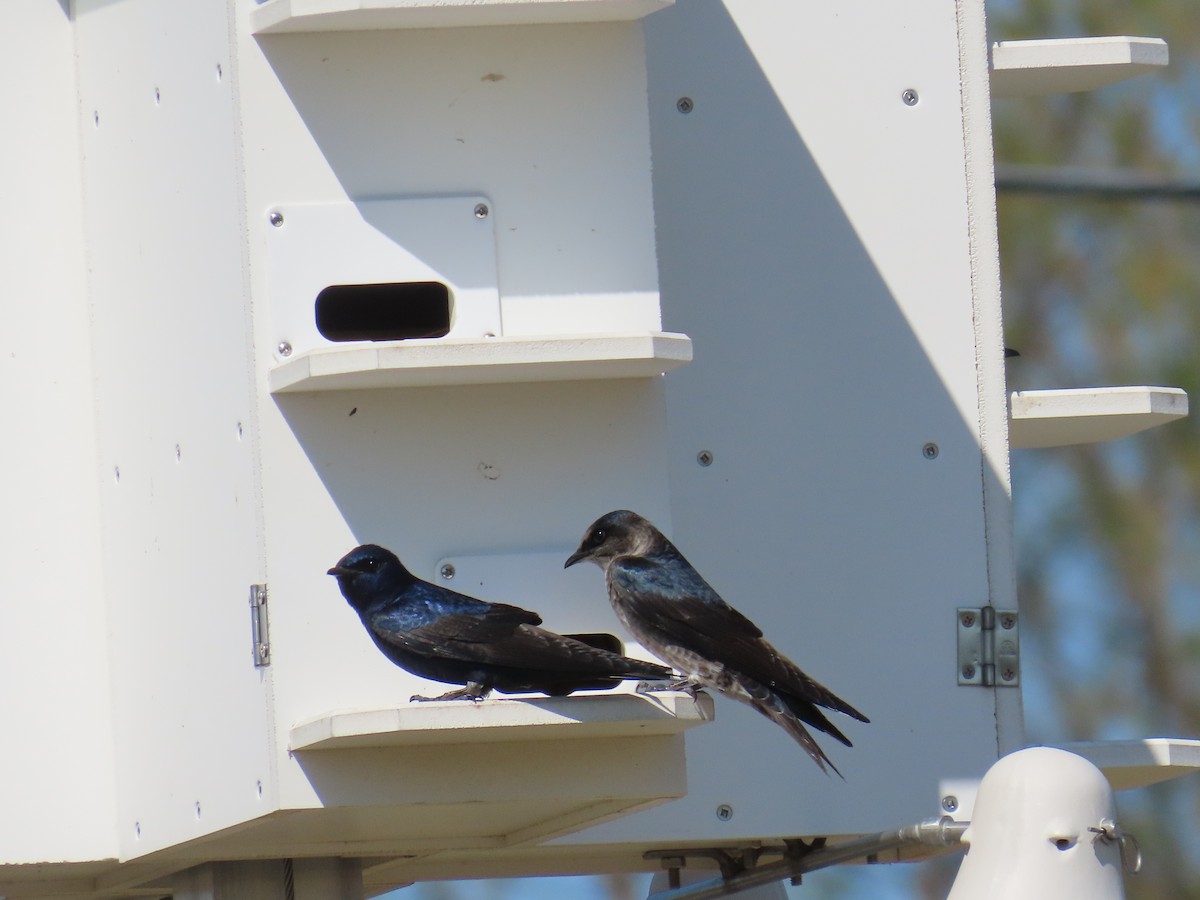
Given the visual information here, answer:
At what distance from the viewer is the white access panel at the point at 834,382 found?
4.75 metres

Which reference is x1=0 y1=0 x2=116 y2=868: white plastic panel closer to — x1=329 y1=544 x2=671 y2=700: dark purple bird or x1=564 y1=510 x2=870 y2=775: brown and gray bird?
x1=329 y1=544 x2=671 y2=700: dark purple bird

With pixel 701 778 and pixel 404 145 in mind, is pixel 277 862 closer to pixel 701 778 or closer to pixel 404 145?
pixel 701 778

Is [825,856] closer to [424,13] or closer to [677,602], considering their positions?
[677,602]

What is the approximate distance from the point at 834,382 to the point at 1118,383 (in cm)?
771

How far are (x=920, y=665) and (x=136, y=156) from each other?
62.9 inches

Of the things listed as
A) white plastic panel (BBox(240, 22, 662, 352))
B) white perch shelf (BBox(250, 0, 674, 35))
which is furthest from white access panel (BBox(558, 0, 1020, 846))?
white perch shelf (BBox(250, 0, 674, 35))

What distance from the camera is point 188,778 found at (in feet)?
14.5

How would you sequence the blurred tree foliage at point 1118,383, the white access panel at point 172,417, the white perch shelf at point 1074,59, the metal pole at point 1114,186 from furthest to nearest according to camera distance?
the blurred tree foliage at point 1118,383 → the white perch shelf at point 1074,59 → the white access panel at point 172,417 → the metal pole at point 1114,186

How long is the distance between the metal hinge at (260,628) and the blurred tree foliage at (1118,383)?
816 centimetres

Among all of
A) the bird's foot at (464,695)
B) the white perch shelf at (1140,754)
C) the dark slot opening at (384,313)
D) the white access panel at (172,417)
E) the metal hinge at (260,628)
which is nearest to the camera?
the bird's foot at (464,695)

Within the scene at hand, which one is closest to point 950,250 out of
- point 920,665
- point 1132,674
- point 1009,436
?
point 1009,436

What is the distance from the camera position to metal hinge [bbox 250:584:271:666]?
4.14m

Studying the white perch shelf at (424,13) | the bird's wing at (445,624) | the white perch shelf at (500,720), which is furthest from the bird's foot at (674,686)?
the white perch shelf at (424,13)

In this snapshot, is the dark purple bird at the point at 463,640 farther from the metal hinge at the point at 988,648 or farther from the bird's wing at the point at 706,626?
the metal hinge at the point at 988,648
